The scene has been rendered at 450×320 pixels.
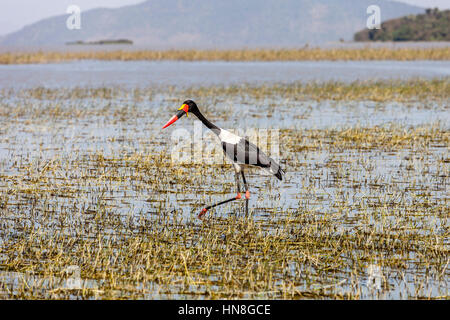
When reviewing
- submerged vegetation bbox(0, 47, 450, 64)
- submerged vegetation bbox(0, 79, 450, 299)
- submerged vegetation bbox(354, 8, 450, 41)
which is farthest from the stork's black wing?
submerged vegetation bbox(354, 8, 450, 41)

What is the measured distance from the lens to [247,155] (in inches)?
416

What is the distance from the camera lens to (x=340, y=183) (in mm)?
12031

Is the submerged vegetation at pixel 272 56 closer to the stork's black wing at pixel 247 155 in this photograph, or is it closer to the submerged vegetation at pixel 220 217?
the submerged vegetation at pixel 220 217

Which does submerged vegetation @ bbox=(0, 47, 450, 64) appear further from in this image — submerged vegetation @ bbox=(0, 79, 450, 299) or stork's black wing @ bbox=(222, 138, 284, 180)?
stork's black wing @ bbox=(222, 138, 284, 180)

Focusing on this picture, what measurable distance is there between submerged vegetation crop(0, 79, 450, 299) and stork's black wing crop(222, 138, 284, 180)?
1.97 ft

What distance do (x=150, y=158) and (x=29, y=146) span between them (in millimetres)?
3359

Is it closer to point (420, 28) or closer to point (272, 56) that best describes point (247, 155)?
point (272, 56)

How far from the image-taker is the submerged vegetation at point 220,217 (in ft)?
23.9

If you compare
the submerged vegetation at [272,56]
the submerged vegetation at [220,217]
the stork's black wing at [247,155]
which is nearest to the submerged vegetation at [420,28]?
the submerged vegetation at [272,56]

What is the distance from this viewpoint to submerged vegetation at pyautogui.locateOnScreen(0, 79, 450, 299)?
23.9 ft

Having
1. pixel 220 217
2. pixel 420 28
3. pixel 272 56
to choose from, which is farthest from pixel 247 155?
pixel 420 28

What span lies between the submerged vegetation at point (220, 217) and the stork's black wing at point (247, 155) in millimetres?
599
